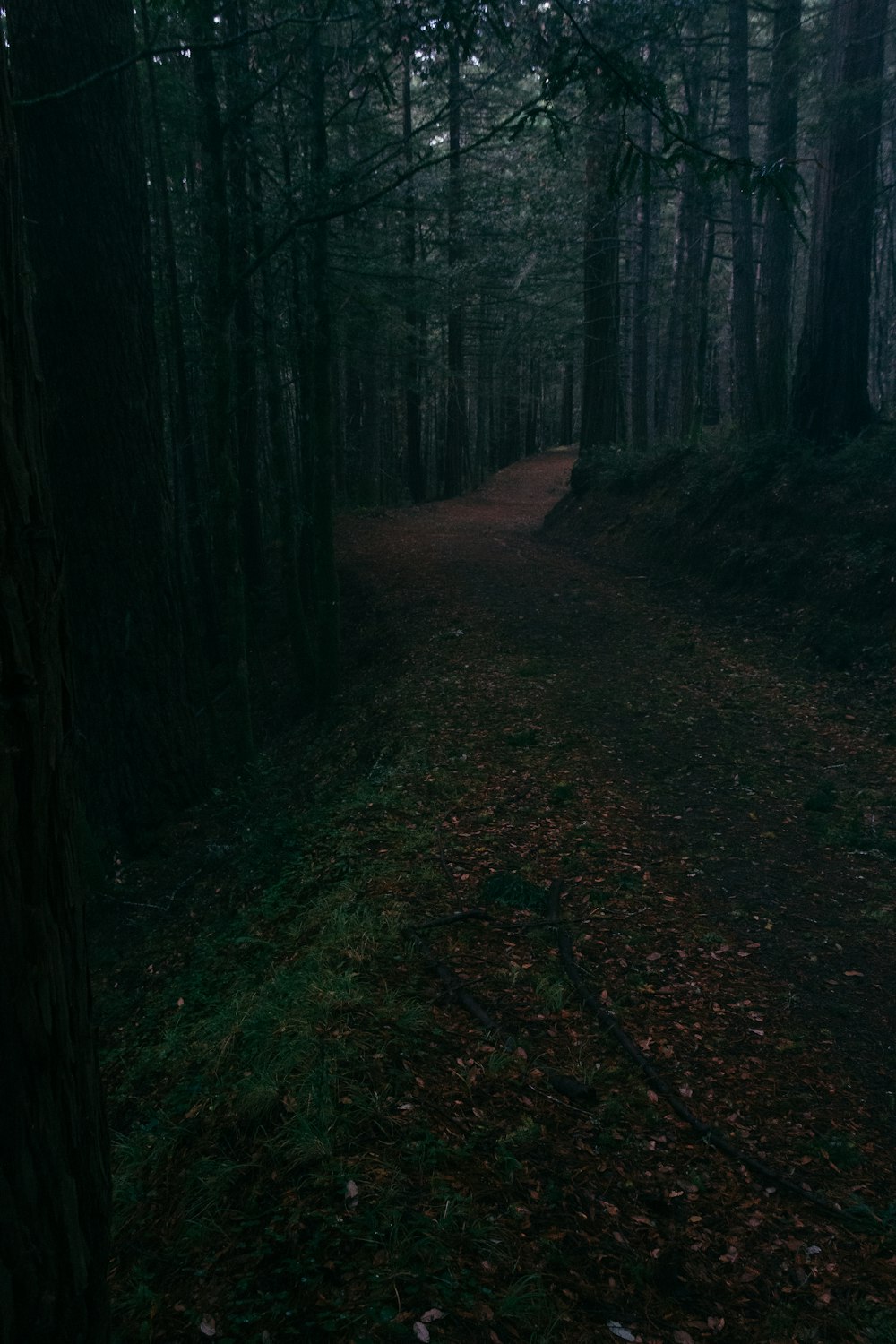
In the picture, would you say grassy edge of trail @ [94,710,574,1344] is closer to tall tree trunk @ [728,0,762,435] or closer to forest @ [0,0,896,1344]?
forest @ [0,0,896,1344]

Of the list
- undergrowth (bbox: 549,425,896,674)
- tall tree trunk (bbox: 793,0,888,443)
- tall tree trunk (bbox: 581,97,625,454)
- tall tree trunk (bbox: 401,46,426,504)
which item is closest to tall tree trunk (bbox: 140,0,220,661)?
tall tree trunk (bbox: 401,46,426,504)

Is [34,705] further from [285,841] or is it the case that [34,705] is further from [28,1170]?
[285,841]

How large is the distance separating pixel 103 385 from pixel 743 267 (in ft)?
38.2

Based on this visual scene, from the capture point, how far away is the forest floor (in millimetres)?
2766

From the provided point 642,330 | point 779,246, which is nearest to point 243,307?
point 779,246

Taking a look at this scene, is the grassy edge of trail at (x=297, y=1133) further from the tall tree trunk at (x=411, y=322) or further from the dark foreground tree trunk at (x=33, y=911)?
the tall tree trunk at (x=411, y=322)

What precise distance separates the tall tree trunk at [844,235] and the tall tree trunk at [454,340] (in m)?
7.68

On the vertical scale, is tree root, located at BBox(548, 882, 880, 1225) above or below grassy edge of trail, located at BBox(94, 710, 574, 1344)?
below

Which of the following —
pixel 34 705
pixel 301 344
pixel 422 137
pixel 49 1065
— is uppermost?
pixel 422 137

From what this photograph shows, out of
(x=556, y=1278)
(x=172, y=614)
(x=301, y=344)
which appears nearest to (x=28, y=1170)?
(x=556, y=1278)

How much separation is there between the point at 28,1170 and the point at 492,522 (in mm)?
19212

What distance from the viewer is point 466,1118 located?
3.44 meters

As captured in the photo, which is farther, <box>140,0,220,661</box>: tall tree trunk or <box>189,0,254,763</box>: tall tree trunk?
<box>140,0,220,661</box>: tall tree trunk

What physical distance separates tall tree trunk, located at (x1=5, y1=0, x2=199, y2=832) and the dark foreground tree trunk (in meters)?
6.85
